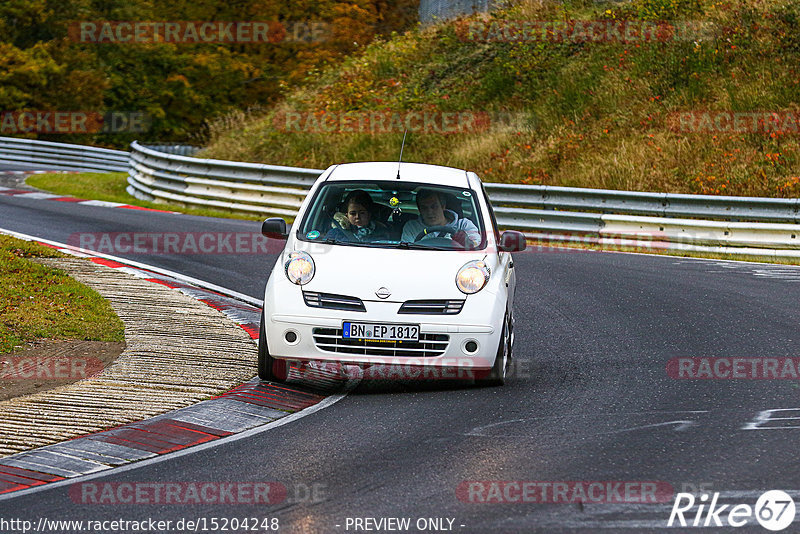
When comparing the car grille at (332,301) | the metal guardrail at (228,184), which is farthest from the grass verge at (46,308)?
the metal guardrail at (228,184)

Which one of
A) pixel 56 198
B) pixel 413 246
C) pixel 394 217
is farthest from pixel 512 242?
pixel 56 198

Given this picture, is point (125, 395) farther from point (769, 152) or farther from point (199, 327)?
point (769, 152)

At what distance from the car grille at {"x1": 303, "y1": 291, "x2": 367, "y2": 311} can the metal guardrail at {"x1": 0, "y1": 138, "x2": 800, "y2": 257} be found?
11.3 m

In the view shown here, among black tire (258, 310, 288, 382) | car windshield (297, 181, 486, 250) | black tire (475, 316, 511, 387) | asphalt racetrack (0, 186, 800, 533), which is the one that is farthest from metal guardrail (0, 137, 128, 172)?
black tire (475, 316, 511, 387)

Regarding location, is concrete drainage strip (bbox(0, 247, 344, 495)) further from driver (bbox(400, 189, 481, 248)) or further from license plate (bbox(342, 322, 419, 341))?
driver (bbox(400, 189, 481, 248))

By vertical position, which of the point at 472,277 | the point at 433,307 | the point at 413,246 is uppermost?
the point at 413,246

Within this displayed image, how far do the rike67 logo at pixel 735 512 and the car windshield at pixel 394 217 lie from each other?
3.83 m

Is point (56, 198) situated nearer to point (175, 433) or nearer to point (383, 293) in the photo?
point (383, 293)

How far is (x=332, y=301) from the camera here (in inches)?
336

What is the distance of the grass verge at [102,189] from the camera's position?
23.0 meters

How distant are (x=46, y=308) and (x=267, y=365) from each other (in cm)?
371

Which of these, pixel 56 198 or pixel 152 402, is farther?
pixel 56 198

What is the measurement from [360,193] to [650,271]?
24.4 feet

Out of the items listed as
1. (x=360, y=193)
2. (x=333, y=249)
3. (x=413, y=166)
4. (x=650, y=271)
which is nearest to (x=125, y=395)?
(x=333, y=249)
